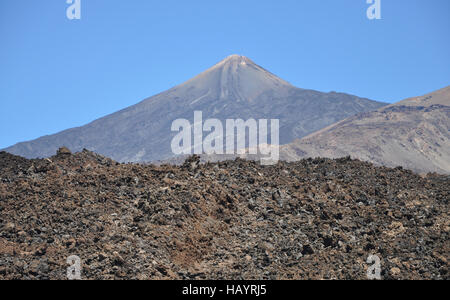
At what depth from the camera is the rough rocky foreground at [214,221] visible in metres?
15.9

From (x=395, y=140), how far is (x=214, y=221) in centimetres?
12935

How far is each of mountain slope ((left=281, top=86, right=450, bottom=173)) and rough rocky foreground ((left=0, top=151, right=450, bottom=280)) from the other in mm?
99073

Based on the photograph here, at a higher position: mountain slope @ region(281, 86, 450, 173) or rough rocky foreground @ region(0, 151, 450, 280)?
mountain slope @ region(281, 86, 450, 173)

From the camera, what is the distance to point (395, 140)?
142 metres

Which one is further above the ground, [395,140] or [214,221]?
[395,140]

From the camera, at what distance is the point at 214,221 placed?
1828 cm

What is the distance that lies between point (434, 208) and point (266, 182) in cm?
525

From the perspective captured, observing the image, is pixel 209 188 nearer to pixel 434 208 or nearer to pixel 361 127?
pixel 434 208

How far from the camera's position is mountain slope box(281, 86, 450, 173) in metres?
130

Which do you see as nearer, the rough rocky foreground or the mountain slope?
the rough rocky foreground

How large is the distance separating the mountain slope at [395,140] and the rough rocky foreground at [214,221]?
325ft

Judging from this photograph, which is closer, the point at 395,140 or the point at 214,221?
the point at 214,221
